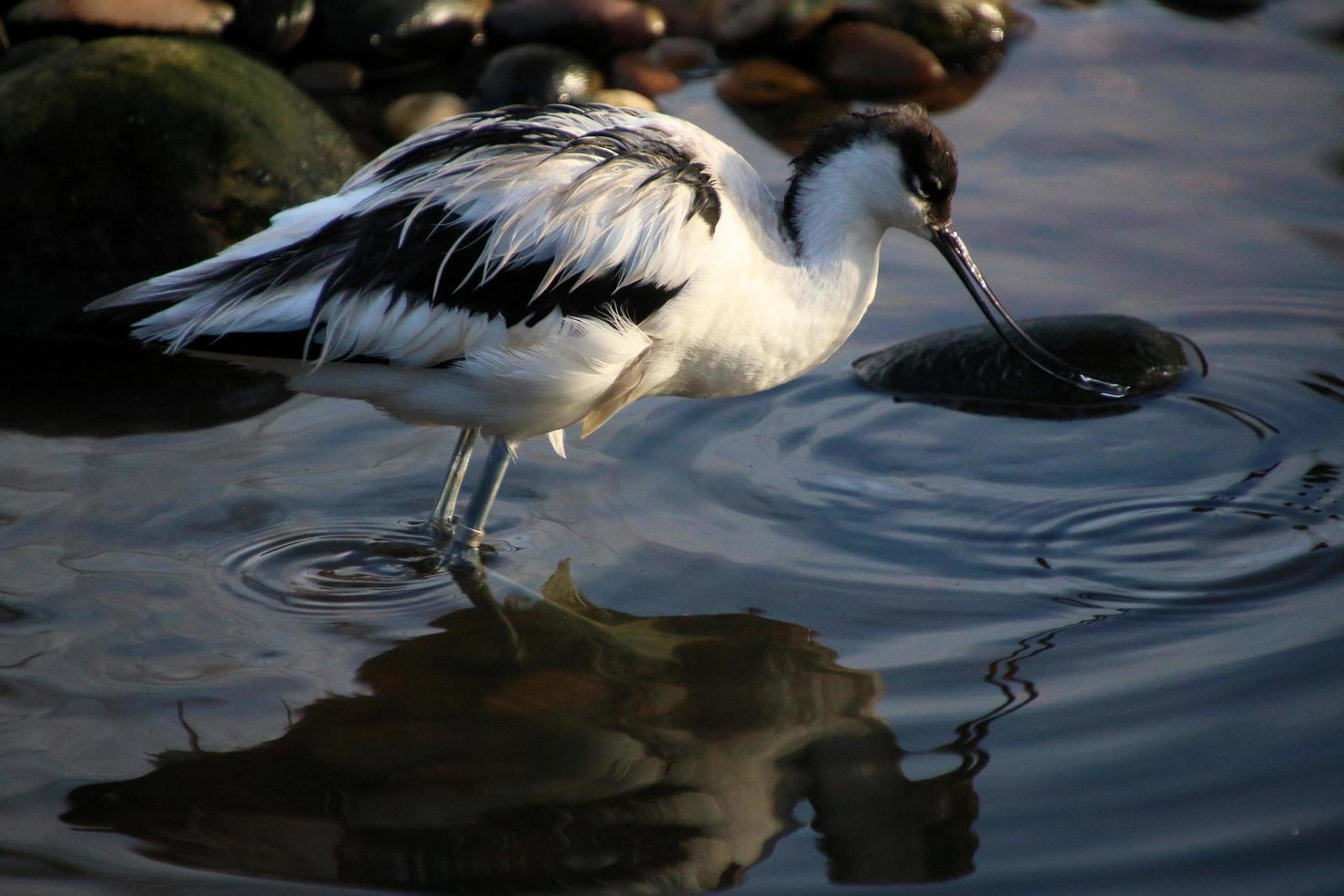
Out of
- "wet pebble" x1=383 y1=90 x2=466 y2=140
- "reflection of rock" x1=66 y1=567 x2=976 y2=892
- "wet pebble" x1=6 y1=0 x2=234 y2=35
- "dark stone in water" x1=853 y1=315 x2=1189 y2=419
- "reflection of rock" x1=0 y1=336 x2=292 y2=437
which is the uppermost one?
"wet pebble" x1=6 y1=0 x2=234 y2=35

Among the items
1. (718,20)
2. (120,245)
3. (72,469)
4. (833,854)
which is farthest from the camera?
(718,20)

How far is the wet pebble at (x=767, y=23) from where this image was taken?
8336 mm

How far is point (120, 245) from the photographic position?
571cm

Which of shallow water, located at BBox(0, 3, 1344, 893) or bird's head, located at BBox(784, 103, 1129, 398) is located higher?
bird's head, located at BBox(784, 103, 1129, 398)

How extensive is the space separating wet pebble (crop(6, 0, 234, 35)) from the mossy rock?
1.64 meters

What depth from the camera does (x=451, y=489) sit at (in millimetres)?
4598

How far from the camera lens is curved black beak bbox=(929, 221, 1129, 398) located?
453 cm

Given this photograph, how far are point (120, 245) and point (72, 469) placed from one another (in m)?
1.19

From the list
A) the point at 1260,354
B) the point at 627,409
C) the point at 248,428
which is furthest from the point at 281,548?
the point at 1260,354

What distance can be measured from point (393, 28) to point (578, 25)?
0.98m

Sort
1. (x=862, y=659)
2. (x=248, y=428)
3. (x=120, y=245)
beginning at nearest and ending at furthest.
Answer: (x=862, y=659)
(x=248, y=428)
(x=120, y=245)

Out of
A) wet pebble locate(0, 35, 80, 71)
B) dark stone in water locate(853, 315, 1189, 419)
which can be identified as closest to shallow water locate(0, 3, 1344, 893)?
dark stone in water locate(853, 315, 1189, 419)

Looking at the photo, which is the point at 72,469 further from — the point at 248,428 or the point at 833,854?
the point at 833,854

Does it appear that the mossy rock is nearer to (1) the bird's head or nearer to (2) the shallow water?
(2) the shallow water
